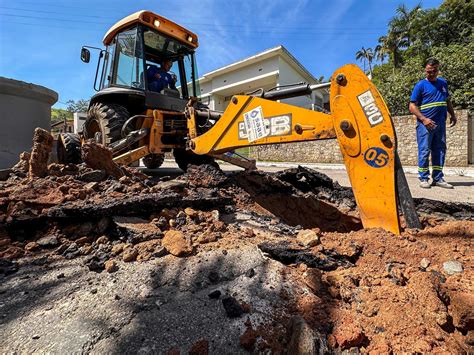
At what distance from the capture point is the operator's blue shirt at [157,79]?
211 inches

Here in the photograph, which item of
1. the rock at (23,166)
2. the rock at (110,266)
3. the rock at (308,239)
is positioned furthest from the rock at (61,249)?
the rock at (23,166)

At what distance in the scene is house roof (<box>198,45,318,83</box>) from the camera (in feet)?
65.5

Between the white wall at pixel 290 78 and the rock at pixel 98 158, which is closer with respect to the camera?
the rock at pixel 98 158

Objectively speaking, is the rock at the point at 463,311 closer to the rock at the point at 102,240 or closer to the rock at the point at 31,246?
the rock at the point at 102,240

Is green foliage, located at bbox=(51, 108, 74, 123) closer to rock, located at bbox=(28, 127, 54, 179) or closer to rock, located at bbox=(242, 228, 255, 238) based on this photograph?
rock, located at bbox=(28, 127, 54, 179)

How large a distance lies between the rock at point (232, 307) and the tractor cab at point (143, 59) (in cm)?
415

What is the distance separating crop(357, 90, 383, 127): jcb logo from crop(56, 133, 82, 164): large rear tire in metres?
4.80

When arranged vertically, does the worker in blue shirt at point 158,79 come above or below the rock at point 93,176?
above

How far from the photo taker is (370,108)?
2.21 metres

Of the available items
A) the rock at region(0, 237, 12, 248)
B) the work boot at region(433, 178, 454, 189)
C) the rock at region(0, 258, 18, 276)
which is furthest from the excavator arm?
the work boot at region(433, 178, 454, 189)

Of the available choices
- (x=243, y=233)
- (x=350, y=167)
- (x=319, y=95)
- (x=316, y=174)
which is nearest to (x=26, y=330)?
(x=243, y=233)

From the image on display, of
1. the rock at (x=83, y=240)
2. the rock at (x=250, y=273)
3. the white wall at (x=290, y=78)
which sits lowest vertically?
the rock at (x=250, y=273)

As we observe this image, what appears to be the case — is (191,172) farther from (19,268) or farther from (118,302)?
(118,302)

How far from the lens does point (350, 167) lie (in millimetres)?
2334
